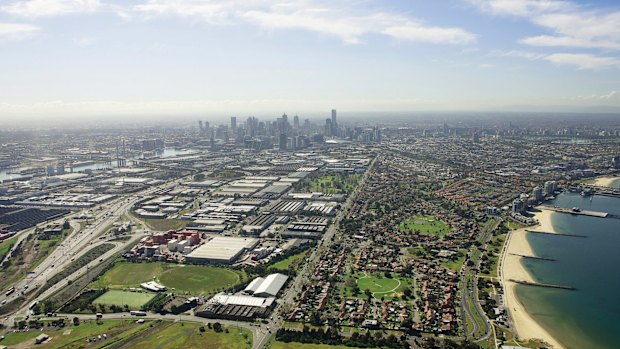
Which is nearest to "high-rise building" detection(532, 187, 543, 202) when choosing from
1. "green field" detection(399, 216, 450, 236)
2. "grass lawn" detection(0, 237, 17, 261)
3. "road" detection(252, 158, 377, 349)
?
"green field" detection(399, 216, 450, 236)

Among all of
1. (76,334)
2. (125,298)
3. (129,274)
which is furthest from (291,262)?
(76,334)

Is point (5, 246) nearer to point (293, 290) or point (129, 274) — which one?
point (129, 274)

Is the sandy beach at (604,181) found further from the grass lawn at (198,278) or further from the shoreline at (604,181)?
the grass lawn at (198,278)

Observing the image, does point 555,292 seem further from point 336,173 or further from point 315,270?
point 336,173

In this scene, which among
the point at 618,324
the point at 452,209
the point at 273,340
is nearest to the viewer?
the point at 273,340

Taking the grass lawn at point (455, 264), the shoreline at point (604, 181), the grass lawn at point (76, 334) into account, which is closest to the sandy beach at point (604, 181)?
the shoreline at point (604, 181)

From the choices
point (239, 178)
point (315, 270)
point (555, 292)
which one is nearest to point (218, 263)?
point (315, 270)
